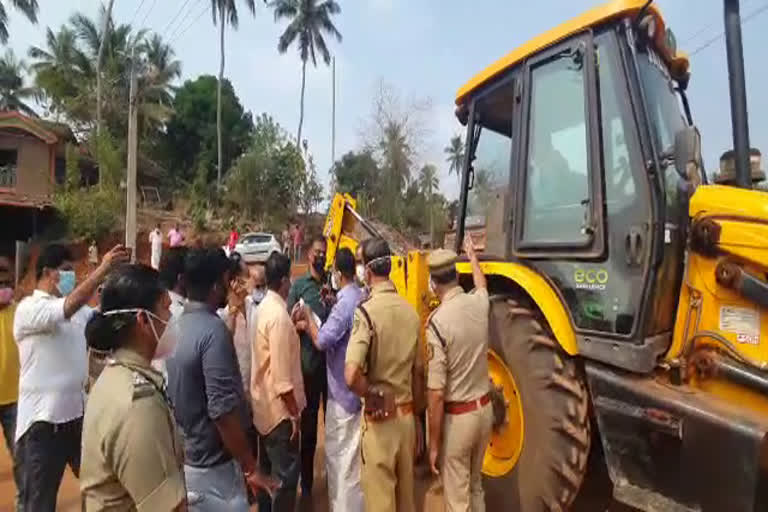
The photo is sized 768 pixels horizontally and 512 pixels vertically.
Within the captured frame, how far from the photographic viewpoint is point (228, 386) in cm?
244

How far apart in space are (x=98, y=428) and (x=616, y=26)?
2982 mm

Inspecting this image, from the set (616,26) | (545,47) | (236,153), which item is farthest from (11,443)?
(236,153)

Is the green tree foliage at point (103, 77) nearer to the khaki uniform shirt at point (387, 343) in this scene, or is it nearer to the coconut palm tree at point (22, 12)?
the coconut palm tree at point (22, 12)

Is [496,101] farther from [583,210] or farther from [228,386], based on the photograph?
[228,386]

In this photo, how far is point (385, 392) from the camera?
10.1 ft

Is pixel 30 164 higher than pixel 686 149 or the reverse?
higher

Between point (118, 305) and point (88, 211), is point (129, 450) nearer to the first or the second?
point (118, 305)

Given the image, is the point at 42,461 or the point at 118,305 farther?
the point at 42,461

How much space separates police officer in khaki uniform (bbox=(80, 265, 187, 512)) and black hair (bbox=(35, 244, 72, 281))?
1690mm

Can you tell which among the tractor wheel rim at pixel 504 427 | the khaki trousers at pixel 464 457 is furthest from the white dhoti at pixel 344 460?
the tractor wheel rim at pixel 504 427

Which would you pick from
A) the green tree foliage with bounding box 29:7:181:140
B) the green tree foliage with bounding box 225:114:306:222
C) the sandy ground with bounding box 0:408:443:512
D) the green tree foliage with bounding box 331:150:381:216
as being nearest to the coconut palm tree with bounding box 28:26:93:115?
the green tree foliage with bounding box 29:7:181:140

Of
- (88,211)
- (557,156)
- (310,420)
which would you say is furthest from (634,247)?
(88,211)

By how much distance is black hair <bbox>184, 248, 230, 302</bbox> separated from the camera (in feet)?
8.64

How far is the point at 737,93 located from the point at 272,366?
10.1 feet
